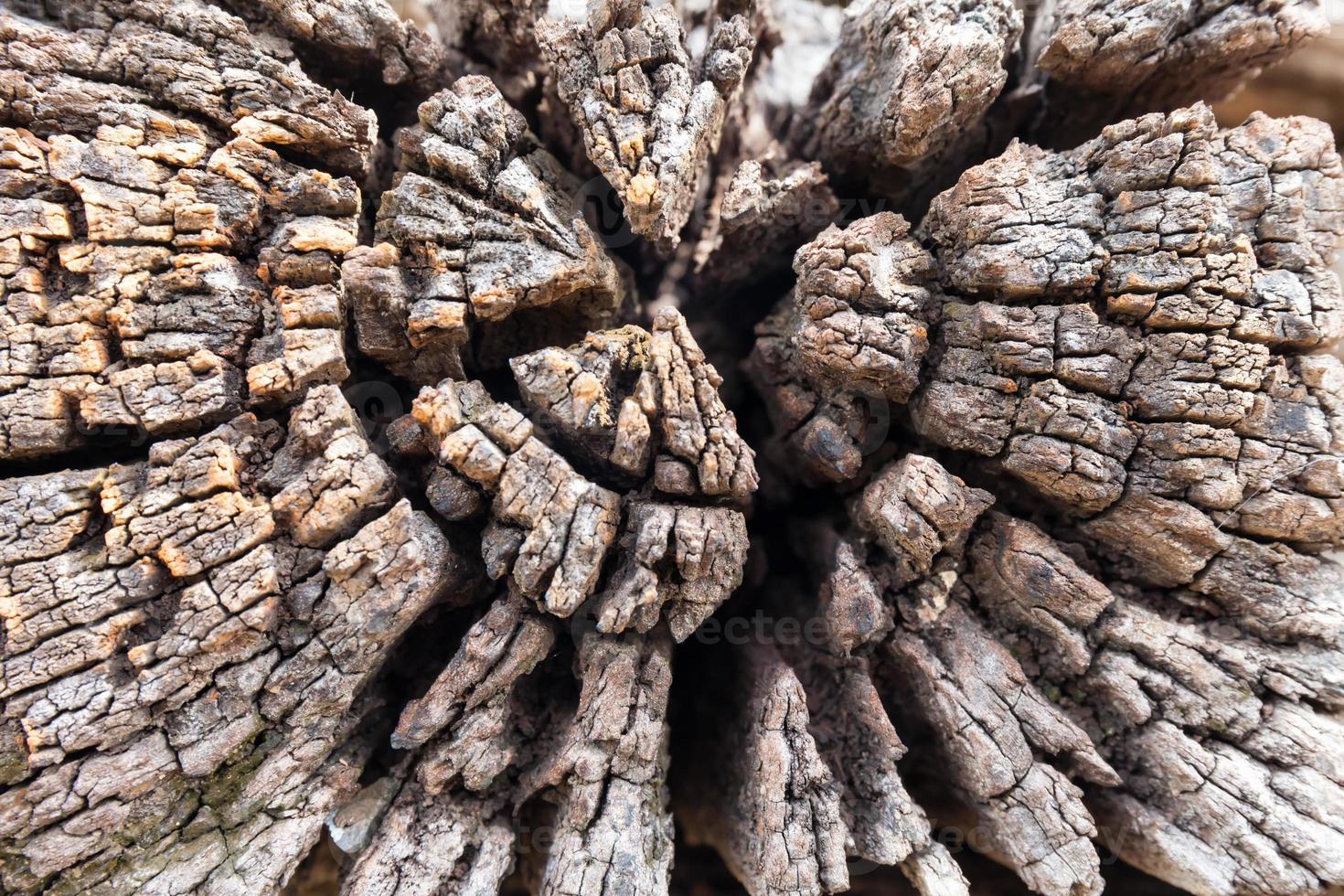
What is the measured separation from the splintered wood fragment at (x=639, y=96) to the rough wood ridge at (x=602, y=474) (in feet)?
0.07

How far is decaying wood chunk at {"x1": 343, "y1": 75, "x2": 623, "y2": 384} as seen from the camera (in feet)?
8.93

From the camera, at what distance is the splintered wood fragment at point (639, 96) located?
2746 mm

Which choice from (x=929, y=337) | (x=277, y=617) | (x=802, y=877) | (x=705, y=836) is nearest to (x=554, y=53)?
(x=929, y=337)

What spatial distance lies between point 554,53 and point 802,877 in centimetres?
389

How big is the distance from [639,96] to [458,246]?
3.51 feet

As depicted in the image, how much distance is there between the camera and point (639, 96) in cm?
282

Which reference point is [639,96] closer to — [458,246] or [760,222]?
[760,222]

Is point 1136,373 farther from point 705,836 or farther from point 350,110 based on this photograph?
point 350,110

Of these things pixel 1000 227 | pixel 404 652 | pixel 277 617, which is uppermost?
pixel 1000 227

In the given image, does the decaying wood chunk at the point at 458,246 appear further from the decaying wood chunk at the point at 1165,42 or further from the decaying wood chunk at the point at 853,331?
the decaying wood chunk at the point at 1165,42

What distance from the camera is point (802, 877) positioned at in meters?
2.67

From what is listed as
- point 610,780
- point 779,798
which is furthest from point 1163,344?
point 610,780

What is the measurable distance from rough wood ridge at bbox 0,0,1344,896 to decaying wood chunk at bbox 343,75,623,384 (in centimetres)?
2

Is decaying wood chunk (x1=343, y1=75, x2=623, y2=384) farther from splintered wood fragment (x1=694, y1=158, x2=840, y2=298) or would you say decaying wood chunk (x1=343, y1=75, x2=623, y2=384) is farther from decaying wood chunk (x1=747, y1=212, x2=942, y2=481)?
decaying wood chunk (x1=747, y1=212, x2=942, y2=481)
